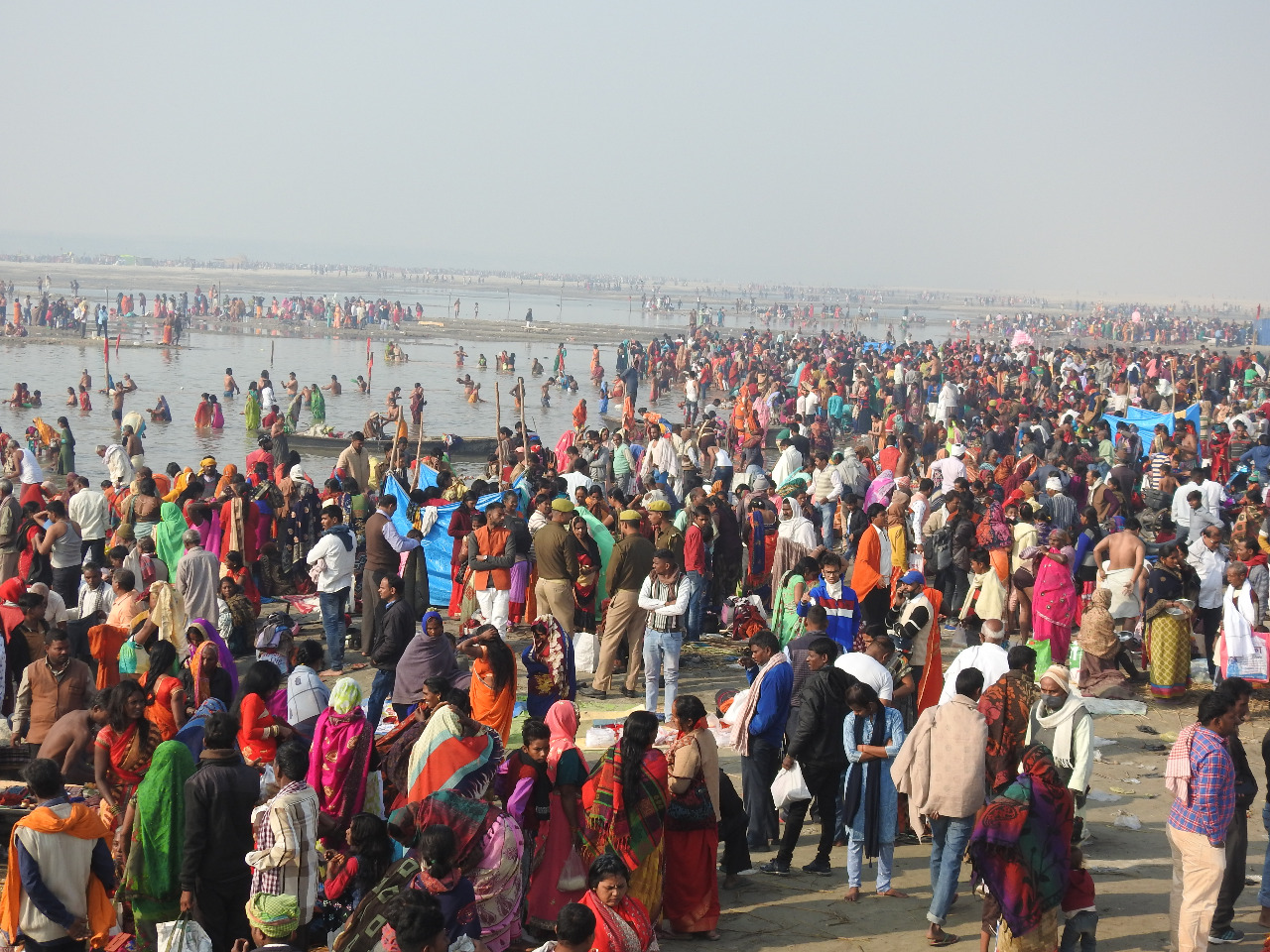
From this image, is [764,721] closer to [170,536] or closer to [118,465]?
[170,536]

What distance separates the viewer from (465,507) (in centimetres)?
1149

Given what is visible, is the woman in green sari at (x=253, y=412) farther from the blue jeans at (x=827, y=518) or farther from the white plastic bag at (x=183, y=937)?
the white plastic bag at (x=183, y=937)

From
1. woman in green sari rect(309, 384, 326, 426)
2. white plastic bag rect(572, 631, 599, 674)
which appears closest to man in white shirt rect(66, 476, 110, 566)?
white plastic bag rect(572, 631, 599, 674)

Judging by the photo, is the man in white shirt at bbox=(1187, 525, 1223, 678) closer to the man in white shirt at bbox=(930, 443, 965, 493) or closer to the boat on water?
the man in white shirt at bbox=(930, 443, 965, 493)

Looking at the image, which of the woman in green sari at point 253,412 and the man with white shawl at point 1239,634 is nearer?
the man with white shawl at point 1239,634

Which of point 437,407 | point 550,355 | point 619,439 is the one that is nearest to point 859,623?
point 619,439

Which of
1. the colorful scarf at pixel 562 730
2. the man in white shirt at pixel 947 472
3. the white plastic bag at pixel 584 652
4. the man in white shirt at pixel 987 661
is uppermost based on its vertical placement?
the man in white shirt at pixel 947 472

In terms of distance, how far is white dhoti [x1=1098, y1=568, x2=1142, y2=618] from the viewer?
10.7 metres

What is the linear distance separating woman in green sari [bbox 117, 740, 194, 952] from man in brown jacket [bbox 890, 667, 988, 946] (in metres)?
3.25

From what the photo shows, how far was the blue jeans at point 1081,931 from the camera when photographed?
5.55 m

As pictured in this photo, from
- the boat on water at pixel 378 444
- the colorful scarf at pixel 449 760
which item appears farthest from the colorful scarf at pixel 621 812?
the boat on water at pixel 378 444

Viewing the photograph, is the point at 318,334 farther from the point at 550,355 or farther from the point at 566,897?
the point at 566,897

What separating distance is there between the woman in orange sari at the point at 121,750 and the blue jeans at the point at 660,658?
12.2ft

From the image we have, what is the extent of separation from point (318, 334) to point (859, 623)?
1917 inches
